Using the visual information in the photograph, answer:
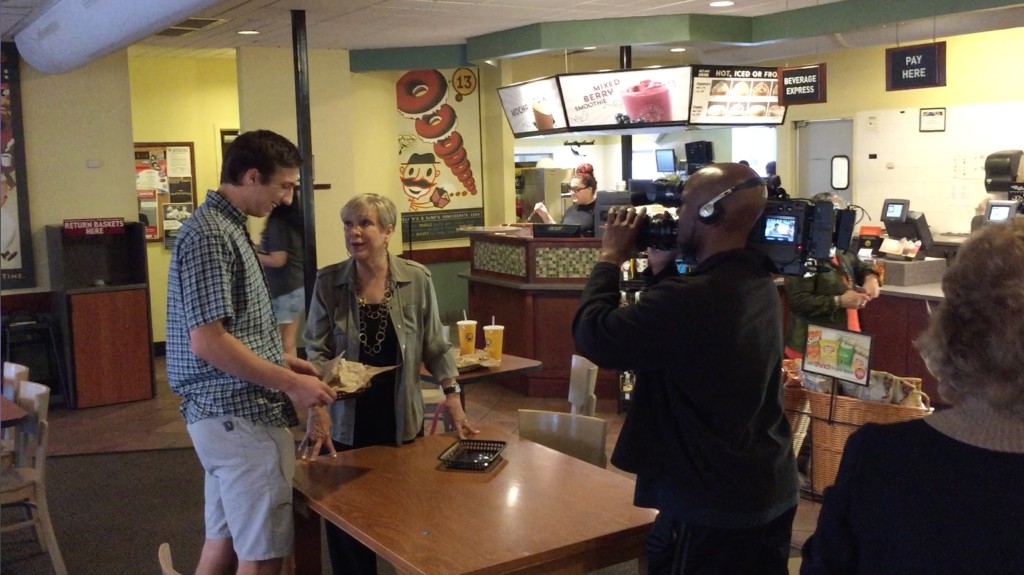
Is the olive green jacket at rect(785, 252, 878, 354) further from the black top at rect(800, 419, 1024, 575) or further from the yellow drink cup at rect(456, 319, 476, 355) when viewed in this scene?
the black top at rect(800, 419, 1024, 575)

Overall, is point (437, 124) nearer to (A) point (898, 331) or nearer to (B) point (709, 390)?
(A) point (898, 331)

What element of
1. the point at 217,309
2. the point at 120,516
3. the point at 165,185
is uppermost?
the point at 165,185

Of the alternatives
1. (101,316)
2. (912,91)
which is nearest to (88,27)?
(101,316)

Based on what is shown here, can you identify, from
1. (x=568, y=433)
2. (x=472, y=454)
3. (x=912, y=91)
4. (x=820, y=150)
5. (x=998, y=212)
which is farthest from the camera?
(x=820, y=150)

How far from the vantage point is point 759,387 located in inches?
80.9

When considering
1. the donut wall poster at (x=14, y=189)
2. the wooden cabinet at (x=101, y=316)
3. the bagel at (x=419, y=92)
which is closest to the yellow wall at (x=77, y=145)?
the donut wall poster at (x=14, y=189)

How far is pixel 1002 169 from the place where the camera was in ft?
26.9

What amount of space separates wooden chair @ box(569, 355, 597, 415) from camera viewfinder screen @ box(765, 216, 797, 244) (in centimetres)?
177

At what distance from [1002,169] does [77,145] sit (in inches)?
288

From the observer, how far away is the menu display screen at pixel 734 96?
7.11 metres

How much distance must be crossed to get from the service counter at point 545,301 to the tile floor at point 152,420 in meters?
0.15

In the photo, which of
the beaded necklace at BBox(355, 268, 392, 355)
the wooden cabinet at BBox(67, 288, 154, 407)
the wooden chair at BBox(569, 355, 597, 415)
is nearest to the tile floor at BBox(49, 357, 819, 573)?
the wooden cabinet at BBox(67, 288, 154, 407)

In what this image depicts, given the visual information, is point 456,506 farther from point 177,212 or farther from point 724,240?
point 177,212

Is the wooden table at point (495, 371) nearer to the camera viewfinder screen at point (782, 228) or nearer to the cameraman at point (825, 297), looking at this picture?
the cameraman at point (825, 297)
